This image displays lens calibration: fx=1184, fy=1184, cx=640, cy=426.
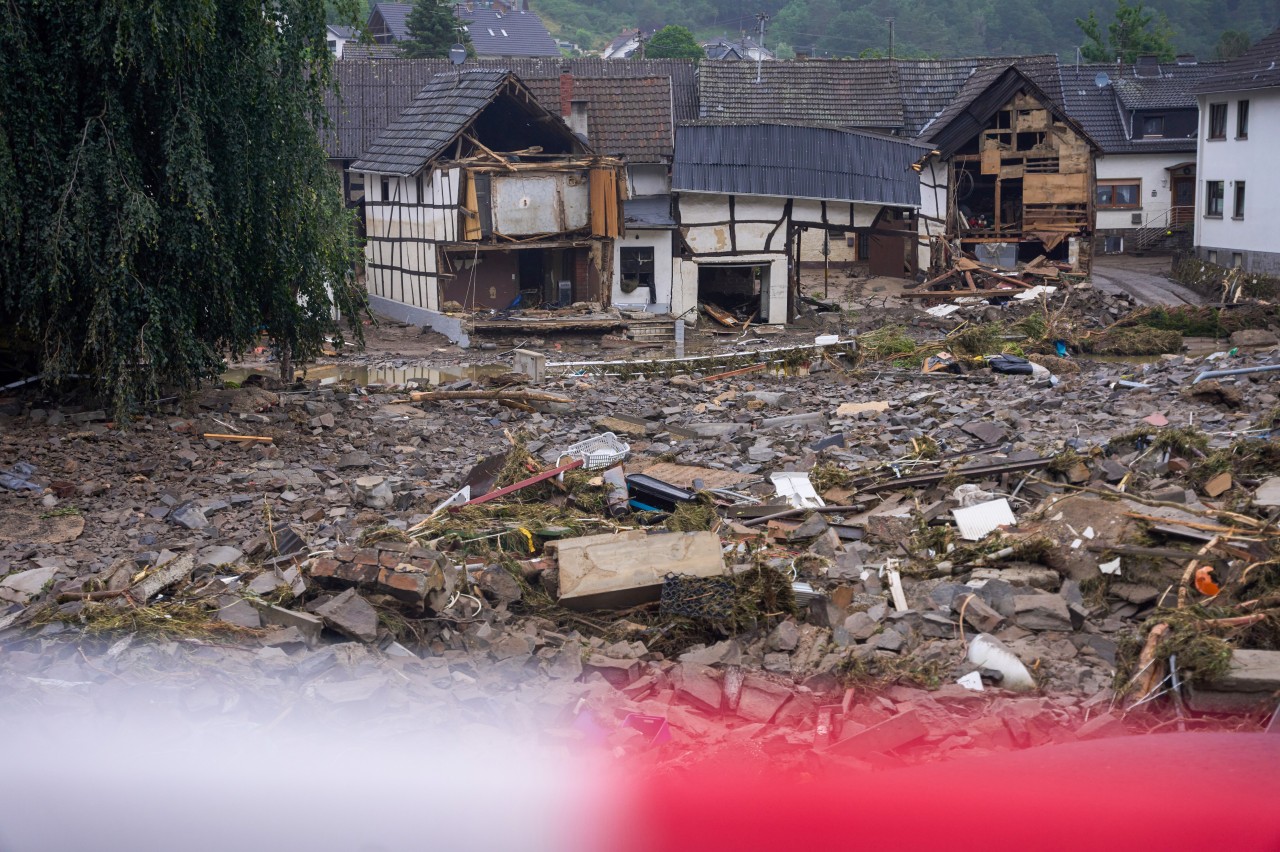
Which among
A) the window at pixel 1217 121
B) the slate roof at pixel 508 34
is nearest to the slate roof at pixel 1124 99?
the window at pixel 1217 121

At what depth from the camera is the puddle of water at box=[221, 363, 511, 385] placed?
19047 millimetres

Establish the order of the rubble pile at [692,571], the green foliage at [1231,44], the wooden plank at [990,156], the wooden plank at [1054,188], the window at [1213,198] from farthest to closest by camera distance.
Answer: the green foliage at [1231,44] < the window at [1213,198] < the wooden plank at [990,156] < the wooden plank at [1054,188] < the rubble pile at [692,571]

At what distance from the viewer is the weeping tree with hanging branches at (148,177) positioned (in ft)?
39.6

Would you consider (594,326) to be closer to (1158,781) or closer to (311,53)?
(311,53)

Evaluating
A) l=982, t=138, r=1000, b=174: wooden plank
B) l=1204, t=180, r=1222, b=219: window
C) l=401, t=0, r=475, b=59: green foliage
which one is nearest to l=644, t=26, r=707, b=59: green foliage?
l=401, t=0, r=475, b=59: green foliage

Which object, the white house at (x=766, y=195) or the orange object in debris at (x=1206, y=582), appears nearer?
the orange object in debris at (x=1206, y=582)

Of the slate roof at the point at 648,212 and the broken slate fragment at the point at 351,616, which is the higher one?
the slate roof at the point at 648,212

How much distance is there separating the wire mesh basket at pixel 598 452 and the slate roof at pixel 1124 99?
29852 mm

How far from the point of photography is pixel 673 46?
57094mm

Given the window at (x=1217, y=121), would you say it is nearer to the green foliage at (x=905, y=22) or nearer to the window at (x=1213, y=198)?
the window at (x=1213, y=198)

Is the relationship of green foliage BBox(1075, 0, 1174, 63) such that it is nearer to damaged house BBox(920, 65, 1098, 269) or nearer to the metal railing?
the metal railing

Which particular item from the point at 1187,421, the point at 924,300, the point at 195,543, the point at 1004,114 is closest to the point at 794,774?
the point at 195,543

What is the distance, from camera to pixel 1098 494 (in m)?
9.21

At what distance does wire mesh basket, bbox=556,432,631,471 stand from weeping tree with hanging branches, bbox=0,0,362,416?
444cm
